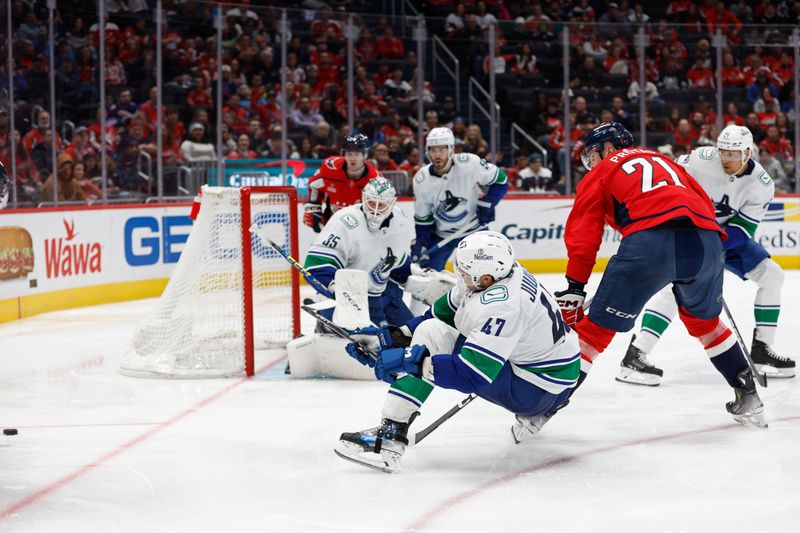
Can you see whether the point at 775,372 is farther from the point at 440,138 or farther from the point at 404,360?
the point at 404,360

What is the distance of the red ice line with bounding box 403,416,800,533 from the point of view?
2.87 metres

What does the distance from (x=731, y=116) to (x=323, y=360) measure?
21.5 feet

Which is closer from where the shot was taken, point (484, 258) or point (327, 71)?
point (484, 258)

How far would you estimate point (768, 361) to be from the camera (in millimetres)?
4949

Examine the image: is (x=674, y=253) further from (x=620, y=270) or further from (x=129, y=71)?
(x=129, y=71)

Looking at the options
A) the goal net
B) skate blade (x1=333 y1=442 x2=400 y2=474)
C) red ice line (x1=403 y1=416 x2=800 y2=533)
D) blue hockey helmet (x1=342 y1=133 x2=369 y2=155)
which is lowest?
red ice line (x1=403 y1=416 x2=800 y2=533)

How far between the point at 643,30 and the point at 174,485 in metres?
8.03

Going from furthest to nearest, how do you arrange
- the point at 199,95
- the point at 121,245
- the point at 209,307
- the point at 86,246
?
the point at 199,95 < the point at 121,245 < the point at 86,246 < the point at 209,307

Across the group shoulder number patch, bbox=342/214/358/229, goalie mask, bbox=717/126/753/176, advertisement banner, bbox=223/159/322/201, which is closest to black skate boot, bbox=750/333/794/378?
goalie mask, bbox=717/126/753/176

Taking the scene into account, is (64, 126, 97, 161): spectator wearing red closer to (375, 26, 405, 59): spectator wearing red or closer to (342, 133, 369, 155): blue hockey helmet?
(375, 26, 405, 59): spectator wearing red

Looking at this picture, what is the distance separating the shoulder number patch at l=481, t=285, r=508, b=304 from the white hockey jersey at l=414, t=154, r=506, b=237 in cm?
306

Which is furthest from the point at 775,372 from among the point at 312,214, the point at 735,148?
the point at 312,214

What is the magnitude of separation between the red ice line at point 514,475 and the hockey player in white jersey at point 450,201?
102 inches

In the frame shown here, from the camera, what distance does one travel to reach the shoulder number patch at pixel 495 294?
10.3 ft
